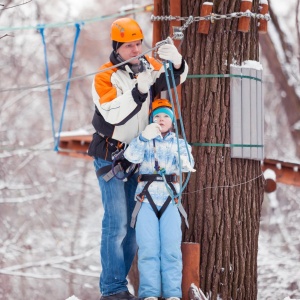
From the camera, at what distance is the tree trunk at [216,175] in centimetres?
550

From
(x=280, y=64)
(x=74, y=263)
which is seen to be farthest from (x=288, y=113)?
(x=74, y=263)

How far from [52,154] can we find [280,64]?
740cm

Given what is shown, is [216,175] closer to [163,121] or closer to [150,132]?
[163,121]

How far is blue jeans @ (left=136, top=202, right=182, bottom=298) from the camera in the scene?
4980mm

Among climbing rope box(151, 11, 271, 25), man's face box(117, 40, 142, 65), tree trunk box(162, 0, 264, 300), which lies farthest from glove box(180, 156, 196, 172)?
climbing rope box(151, 11, 271, 25)

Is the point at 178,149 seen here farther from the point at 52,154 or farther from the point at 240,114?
the point at 52,154

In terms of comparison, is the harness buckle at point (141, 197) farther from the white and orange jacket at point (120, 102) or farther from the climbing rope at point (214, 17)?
the climbing rope at point (214, 17)

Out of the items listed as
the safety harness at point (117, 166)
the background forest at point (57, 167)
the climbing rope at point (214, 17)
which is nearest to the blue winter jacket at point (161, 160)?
the safety harness at point (117, 166)

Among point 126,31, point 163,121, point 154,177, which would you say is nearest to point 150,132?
point 163,121

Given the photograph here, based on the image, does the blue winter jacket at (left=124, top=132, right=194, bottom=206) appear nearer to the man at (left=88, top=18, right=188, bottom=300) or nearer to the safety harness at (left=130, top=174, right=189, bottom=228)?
the safety harness at (left=130, top=174, right=189, bottom=228)

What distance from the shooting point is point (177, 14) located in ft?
18.3

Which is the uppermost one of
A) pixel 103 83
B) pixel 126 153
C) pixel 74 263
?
pixel 103 83

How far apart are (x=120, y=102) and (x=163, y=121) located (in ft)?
1.35

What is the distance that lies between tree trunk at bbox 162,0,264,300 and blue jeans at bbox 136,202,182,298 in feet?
1.59
